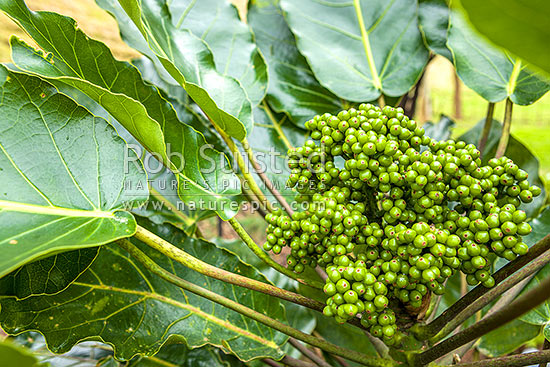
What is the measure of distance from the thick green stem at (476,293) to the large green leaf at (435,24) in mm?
514

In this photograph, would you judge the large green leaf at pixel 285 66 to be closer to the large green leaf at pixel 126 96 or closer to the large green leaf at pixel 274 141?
the large green leaf at pixel 274 141

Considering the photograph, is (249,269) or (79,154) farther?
(249,269)

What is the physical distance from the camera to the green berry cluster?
474mm

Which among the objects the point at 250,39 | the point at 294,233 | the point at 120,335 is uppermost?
the point at 250,39

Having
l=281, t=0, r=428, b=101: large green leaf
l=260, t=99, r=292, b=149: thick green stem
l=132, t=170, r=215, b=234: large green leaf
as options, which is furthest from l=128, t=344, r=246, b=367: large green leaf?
l=281, t=0, r=428, b=101: large green leaf

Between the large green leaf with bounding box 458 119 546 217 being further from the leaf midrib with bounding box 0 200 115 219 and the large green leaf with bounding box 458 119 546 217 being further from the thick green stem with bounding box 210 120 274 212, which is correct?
the leaf midrib with bounding box 0 200 115 219

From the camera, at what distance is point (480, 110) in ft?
13.0

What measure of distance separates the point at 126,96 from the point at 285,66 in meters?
0.52

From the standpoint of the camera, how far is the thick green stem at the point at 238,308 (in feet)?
1.72

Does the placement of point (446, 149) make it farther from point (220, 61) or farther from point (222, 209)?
point (220, 61)

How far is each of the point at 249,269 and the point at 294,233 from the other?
20 cm

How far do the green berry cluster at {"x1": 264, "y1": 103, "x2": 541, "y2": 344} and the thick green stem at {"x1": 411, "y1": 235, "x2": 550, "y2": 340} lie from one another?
0.04ft

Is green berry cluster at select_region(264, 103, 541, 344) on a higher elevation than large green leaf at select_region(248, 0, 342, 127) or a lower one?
lower

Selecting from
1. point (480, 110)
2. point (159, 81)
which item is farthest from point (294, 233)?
point (480, 110)
